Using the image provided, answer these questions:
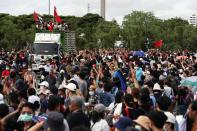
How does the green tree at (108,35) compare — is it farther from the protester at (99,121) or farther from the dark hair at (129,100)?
the protester at (99,121)

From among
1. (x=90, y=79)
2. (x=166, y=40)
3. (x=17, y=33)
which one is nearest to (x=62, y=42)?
(x=90, y=79)

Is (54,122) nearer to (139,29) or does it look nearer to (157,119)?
(157,119)

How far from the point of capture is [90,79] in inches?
592

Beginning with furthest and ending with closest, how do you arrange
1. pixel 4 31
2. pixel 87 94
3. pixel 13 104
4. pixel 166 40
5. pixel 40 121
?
pixel 166 40
pixel 4 31
pixel 87 94
pixel 13 104
pixel 40 121

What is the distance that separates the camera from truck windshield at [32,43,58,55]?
32.4 meters

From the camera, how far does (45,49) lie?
32.6 metres

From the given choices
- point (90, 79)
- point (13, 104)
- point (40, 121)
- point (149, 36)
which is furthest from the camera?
point (149, 36)

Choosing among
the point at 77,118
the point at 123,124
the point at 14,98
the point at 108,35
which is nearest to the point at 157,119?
the point at 123,124

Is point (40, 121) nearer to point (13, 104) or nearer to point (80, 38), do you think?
point (13, 104)

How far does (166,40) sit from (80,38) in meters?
12.8

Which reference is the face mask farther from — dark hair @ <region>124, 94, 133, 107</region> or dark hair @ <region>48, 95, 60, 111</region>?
dark hair @ <region>124, 94, 133, 107</region>

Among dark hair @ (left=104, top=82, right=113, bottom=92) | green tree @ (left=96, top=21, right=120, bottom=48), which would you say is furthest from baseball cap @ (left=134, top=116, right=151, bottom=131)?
green tree @ (left=96, top=21, right=120, bottom=48)

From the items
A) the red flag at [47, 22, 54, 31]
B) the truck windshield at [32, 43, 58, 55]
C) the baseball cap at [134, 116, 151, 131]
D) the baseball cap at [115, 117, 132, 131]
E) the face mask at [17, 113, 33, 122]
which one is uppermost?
the red flag at [47, 22, 54, 31]

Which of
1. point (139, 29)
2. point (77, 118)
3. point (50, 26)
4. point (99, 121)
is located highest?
point (50, 26)
